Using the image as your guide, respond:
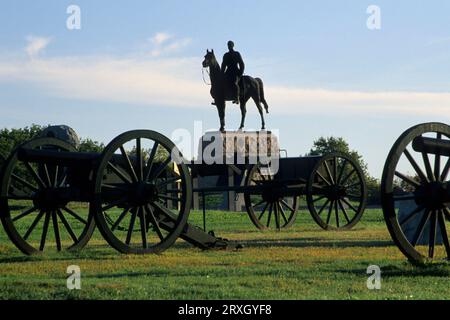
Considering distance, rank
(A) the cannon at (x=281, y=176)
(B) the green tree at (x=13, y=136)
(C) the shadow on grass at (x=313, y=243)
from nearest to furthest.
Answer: (C) the shadow on grass at (x=313, y=243) < (A) the cannon at (x=281, y=176) < (B) the green tree at (x=13, y=136)

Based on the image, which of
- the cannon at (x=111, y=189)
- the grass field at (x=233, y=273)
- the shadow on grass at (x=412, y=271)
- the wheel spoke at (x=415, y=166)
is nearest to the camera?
the grass field at (x=233, y=273)

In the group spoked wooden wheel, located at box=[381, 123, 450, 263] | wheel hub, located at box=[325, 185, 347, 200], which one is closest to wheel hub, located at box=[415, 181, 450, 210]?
spoked wooden wheel, located at box=[381, 123, 450, 263]

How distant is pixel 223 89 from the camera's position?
21516mm

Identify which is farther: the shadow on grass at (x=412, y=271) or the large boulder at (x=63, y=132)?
the large boulder at (x=63, y=132)

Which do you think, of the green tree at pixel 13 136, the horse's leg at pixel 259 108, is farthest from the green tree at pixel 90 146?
the horse's leg at pixel 259 108

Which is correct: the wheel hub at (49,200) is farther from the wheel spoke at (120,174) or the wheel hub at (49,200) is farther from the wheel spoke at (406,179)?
the wheel spoke at (406,179)

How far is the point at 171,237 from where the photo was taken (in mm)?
12914

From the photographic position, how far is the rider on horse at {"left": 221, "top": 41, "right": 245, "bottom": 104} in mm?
21375

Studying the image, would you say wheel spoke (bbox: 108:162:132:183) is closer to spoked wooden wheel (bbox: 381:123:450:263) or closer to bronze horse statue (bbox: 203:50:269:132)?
spoked wooden wheel (bbox: 381:123:450:263)

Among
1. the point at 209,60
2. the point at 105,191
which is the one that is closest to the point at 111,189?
the point at 105,191

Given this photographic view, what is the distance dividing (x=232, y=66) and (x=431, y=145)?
1130 cm

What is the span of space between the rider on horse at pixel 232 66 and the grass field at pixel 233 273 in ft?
21.9

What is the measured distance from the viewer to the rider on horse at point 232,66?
21.4 m
